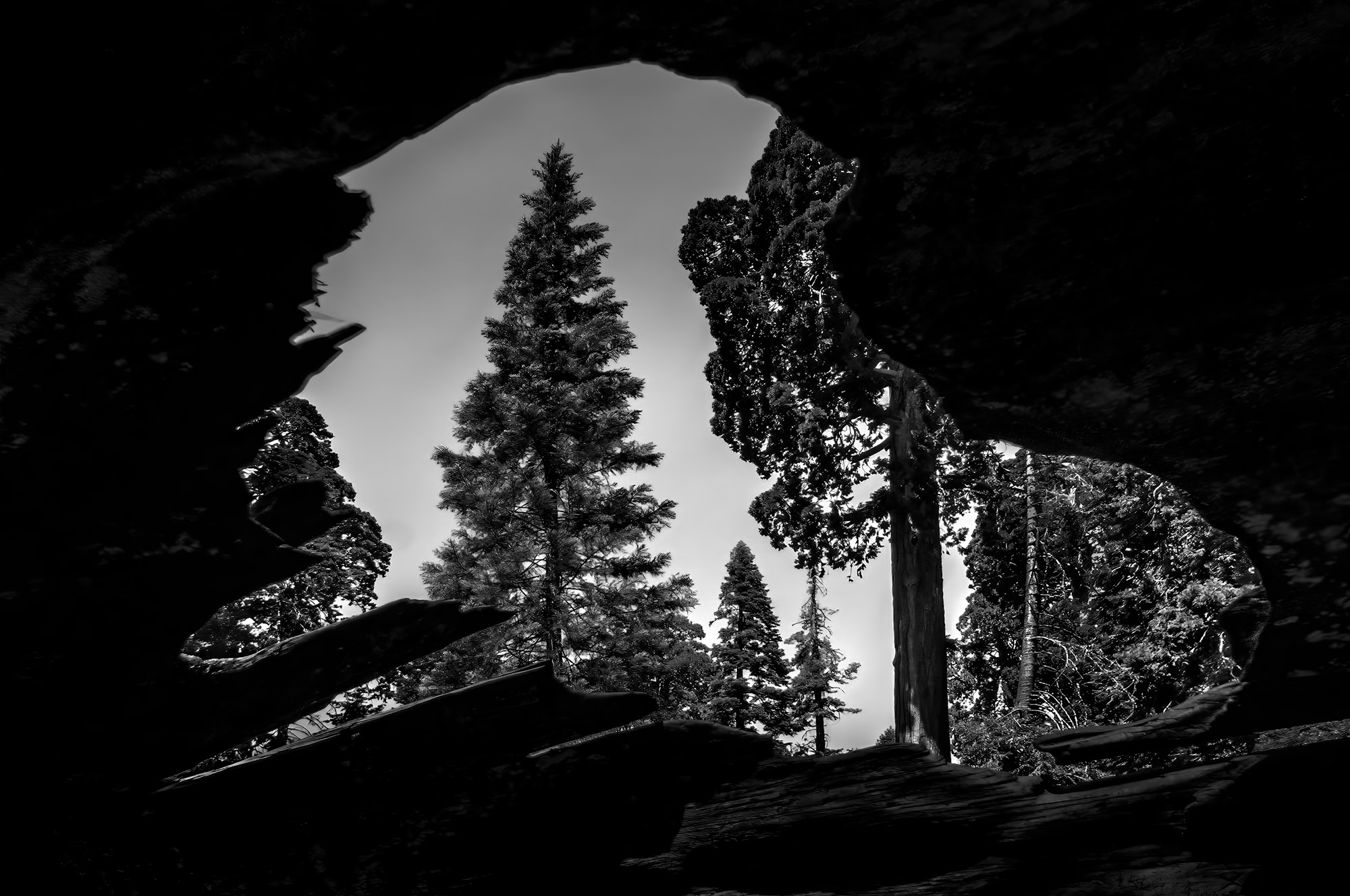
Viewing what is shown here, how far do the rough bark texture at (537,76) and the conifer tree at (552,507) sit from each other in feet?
41.6

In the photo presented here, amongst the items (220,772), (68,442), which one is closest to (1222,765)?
(220,772)

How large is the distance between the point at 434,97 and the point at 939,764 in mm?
3864

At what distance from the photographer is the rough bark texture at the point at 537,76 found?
2.62 m

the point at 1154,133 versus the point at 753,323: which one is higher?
the point at 753,323

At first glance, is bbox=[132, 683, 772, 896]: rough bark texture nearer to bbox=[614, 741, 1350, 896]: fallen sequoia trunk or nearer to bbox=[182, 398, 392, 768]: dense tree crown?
bbox=[614, 741, 1350, 896]: fallen sequoia trunk

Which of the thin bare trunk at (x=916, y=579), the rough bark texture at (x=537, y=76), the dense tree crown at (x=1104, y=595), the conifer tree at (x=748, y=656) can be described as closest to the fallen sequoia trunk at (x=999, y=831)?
the rough bark texture at (x=537, y=76)

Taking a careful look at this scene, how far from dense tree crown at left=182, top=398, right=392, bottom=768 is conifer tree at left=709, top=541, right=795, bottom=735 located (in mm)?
15034

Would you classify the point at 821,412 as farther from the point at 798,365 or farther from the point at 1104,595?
the point at 1104,595

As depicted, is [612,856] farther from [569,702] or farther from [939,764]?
[939,764]

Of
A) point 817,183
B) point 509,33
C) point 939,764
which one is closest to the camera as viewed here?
point 509,33

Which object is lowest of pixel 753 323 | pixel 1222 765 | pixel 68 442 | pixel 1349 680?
pixel 1222 765

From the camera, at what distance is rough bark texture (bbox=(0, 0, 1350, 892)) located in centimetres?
262

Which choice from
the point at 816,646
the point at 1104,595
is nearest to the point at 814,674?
the point at 816,646

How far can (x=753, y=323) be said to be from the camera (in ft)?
42.7
